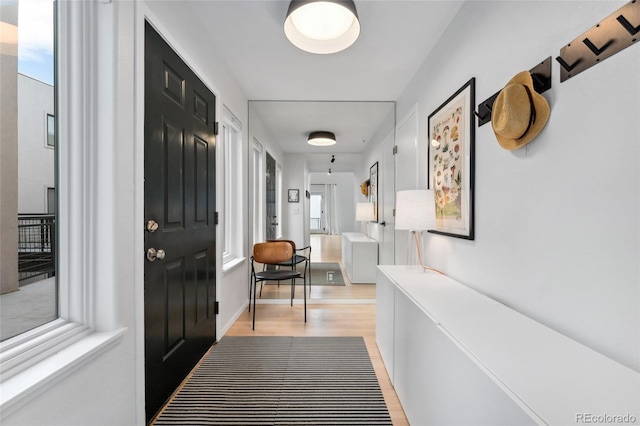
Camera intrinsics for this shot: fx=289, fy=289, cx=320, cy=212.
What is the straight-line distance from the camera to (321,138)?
432cm

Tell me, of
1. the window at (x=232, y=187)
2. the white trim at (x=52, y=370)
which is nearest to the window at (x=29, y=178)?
the white trim at (x=52, y=370)

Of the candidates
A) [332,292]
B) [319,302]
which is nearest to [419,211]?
[319,302]

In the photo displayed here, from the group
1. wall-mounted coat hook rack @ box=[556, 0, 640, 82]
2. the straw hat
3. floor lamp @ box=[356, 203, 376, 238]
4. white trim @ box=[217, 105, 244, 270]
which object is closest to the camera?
wall-mounted coat hook rack @ box=[556, 0, 640, 82]

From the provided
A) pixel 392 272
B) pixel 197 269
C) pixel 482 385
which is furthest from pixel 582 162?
pixel 197 269

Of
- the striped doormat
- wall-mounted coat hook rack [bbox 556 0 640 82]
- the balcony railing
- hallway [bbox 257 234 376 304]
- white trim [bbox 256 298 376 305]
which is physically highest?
wall-mounted coat hook rack [bbox 556 0 640 82]

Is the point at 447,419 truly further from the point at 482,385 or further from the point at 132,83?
the point at 132,83

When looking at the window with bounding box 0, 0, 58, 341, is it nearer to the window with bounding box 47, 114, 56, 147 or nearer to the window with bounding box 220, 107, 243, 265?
the window with bounding box 47, 114, 56, 147

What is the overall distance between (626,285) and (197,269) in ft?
7.28

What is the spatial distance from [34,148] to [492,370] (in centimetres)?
172

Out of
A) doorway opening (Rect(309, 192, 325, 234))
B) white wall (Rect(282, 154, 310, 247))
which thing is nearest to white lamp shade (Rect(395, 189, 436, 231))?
white wall (Rect(282, 154, 310, 247))

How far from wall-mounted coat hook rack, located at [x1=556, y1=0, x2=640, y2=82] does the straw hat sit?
11cm

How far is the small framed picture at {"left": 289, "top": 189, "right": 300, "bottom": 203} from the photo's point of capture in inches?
206

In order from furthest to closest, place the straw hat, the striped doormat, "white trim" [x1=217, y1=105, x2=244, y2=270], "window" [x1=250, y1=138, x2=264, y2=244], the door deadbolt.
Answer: "window" [x1=250, y1=138, x2=264, y2=244] < "white trim" [x1=217, y1=105, x2=244, y2=270] < the striped doormat < the door deadbolt < the straw hat

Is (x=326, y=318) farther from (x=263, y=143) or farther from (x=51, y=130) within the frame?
(x=51, y=130)
